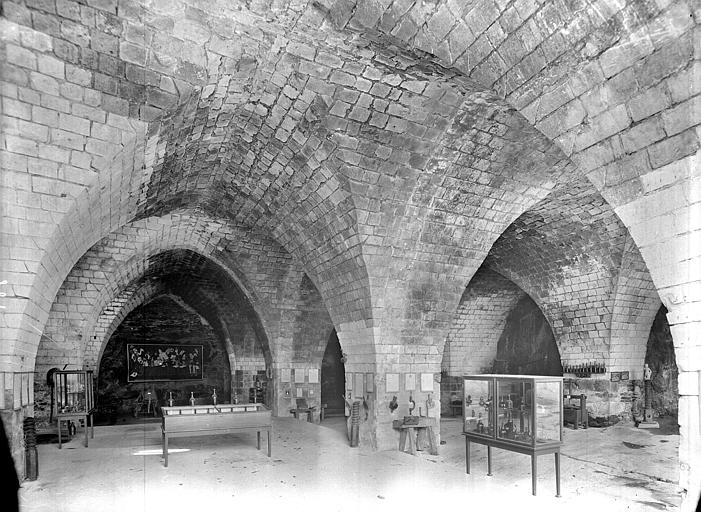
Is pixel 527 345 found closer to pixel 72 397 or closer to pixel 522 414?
pixel 522 414

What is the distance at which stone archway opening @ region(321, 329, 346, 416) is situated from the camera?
15.4 meters

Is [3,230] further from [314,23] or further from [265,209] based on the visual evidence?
[265,209]

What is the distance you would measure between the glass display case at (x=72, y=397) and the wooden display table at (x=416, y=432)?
463 cm

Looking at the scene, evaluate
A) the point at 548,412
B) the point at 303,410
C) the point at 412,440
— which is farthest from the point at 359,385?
the point at 303,410

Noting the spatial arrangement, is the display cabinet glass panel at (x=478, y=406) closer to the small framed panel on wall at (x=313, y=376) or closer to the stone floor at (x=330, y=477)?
the stone floor at (x=330, y=477)

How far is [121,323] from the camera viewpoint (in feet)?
53.9

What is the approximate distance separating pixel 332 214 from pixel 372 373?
2348 millimetres

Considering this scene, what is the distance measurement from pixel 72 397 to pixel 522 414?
8.30 m

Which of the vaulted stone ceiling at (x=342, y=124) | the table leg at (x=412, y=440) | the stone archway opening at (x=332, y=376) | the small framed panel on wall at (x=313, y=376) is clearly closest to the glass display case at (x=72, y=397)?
the vaulted stone ceiling at (x=342, y=124)

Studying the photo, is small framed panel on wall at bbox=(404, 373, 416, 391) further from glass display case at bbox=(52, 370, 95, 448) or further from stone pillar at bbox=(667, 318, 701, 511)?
stone pillar at bbox=(667, 318, 701, 511)

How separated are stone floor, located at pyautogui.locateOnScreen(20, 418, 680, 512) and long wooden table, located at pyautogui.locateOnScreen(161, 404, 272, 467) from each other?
396 mm

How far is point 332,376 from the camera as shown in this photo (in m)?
15.6

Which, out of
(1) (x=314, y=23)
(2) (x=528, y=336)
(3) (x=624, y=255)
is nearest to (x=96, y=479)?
(1) (x=314, y=23)

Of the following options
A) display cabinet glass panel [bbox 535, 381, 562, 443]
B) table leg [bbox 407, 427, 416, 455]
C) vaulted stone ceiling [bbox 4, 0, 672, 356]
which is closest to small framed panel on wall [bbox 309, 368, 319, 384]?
vaulted stone ceiling [bbox 4, 0, 672, 356]
